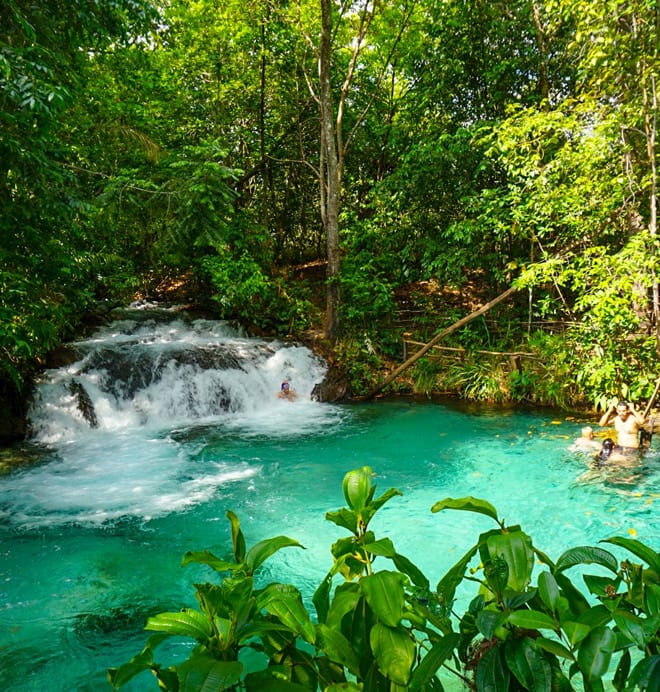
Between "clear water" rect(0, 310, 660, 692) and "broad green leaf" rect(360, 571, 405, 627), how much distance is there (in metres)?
2.93

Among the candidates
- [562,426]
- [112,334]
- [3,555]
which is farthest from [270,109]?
[3,555]

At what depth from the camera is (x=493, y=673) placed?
1.00 meters

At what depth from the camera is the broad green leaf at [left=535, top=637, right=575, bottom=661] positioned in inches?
36.2

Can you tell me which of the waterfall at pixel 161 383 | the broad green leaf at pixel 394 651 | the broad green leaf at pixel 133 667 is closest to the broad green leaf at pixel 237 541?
the broad green leaf at pixel 133 667

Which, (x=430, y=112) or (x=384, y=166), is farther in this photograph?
(x=384, y=166)

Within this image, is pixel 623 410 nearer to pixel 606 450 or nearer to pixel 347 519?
pixel 606 450

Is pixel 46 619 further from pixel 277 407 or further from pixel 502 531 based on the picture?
pixel 277 407

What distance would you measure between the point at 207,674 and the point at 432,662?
0.43 m

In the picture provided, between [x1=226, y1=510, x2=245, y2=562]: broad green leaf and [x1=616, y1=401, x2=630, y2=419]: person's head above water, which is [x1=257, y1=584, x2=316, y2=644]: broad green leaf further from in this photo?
[x1=616, y1=401, x2=630, y2=419]: person's head above water

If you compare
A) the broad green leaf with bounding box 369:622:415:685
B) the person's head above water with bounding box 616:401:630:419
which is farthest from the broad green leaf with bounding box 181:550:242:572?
the person's head above water with bounding box 616:401:630:419

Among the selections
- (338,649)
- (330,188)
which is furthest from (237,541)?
(330,188)

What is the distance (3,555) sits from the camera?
478 centimetres

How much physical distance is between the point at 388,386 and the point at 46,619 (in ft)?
26.0

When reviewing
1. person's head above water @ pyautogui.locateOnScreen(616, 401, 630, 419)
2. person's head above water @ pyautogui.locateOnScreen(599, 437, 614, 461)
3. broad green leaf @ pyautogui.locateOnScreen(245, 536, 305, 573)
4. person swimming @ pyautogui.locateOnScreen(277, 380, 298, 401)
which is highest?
broad green leaf @ pyautogui.locateOnScreen(245, 536, 305, 573)
